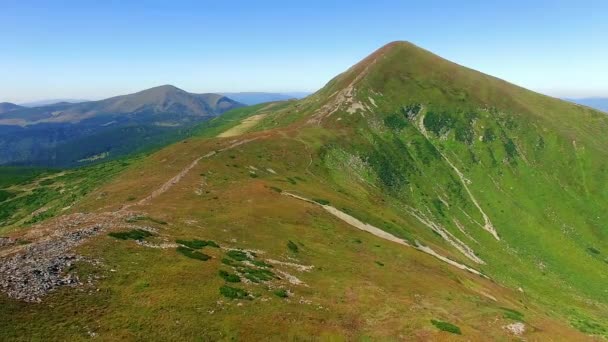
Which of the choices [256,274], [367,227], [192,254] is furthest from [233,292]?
[367,227]

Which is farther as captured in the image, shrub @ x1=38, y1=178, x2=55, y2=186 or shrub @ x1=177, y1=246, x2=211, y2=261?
shrub @ x1=38, y1=178, x2=55, y2=186

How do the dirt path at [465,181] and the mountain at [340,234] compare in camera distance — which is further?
the dirt path at [465,181]

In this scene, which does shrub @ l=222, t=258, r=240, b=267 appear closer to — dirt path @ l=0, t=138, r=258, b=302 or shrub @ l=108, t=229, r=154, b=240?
dirt path @ l=0, t=138, r=258, b=302

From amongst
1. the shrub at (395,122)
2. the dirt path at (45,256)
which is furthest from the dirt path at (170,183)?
the shrub at (395,122)

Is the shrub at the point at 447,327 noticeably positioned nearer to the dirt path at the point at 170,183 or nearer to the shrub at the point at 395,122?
the dirt path at the point at 170,183

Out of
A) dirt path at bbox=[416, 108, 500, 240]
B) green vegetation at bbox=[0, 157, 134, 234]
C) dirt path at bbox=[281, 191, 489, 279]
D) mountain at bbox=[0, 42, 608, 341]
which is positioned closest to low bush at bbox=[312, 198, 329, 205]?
dirt path at bbox=[281, 191, 489, 279]

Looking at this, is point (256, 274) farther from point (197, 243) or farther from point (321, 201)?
point (321, 201)

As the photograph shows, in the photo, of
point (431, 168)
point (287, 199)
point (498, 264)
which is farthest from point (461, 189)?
point (287, 199)
